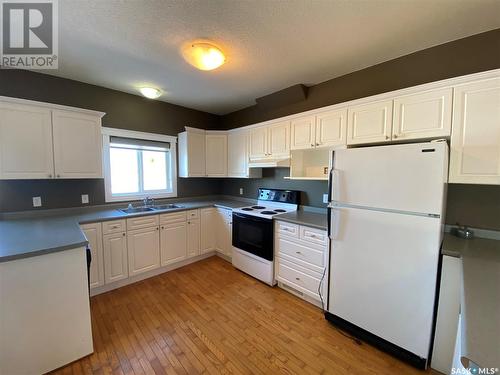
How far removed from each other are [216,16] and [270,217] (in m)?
2.08

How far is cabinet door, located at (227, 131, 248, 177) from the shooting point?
3.52 m

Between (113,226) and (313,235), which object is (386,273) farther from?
(113,226)

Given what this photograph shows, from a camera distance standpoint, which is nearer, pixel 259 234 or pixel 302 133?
pixel 302 133

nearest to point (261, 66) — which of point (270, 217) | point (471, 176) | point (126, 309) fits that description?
point (270, 217)

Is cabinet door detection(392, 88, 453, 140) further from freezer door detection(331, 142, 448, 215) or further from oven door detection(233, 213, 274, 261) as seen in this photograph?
oven door detection(233, 213, 274, 261)

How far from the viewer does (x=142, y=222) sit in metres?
2.86

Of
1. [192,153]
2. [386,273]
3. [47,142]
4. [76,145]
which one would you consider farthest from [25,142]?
[386,273]

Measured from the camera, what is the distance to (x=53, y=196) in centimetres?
265

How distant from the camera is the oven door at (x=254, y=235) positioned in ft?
9.00

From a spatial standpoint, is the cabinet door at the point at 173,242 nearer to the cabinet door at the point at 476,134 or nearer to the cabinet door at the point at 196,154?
the cabinet door at the point at 196,154

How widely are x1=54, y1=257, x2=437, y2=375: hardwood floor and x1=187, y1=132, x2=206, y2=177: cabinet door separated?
1.83m

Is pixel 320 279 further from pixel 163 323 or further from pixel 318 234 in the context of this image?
pixel 163 323

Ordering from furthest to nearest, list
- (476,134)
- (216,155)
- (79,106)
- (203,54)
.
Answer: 1. (216,155)
2. (79,106)
3. (203,54)
4. (476,134)

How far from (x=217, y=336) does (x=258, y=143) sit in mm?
2474
